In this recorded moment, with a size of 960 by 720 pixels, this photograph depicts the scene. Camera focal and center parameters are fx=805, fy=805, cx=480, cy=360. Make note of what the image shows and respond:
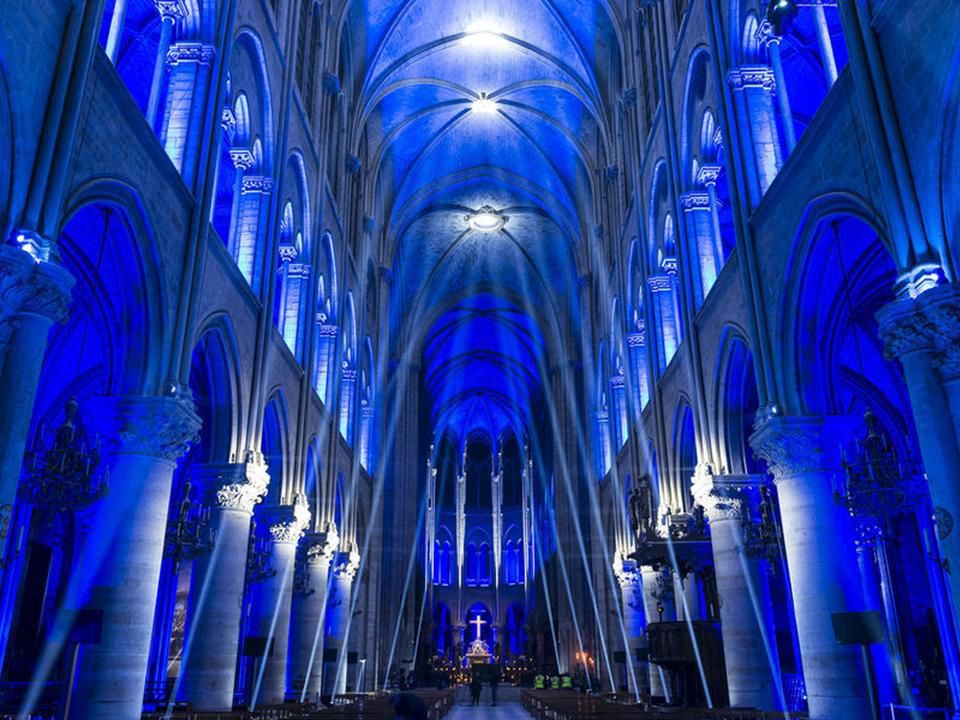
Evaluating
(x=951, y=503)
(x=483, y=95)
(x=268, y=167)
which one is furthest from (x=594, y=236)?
(x=951, y=503)

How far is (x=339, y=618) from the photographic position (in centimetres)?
2586

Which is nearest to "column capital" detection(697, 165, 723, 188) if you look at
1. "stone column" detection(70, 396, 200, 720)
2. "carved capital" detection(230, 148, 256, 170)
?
"carved capital" detection(230, 148, 256, 170)

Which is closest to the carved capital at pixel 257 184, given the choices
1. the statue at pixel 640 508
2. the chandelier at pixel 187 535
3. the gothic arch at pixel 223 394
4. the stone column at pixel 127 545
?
the gothic arch at pixel 223 394

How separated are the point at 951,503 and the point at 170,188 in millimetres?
10402

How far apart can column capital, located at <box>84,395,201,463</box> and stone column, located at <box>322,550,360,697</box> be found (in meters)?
14.9

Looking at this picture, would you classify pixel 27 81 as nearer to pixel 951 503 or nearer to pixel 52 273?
pixel 52 273

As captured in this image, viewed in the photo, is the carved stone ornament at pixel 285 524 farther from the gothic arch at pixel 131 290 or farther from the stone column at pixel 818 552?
the stone column at pixel 818 552

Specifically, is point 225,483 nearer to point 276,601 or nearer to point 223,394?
point 223,394

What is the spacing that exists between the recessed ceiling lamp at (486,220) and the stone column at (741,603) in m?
24.9

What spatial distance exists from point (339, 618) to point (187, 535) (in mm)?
14235

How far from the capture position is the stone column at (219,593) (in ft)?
43.3

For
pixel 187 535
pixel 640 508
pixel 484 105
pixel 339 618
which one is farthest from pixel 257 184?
pixel 484 105

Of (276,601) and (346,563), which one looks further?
(346,563)

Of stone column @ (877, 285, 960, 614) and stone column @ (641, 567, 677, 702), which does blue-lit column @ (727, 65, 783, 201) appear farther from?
stone column @ (641, 567, 677, 702)
